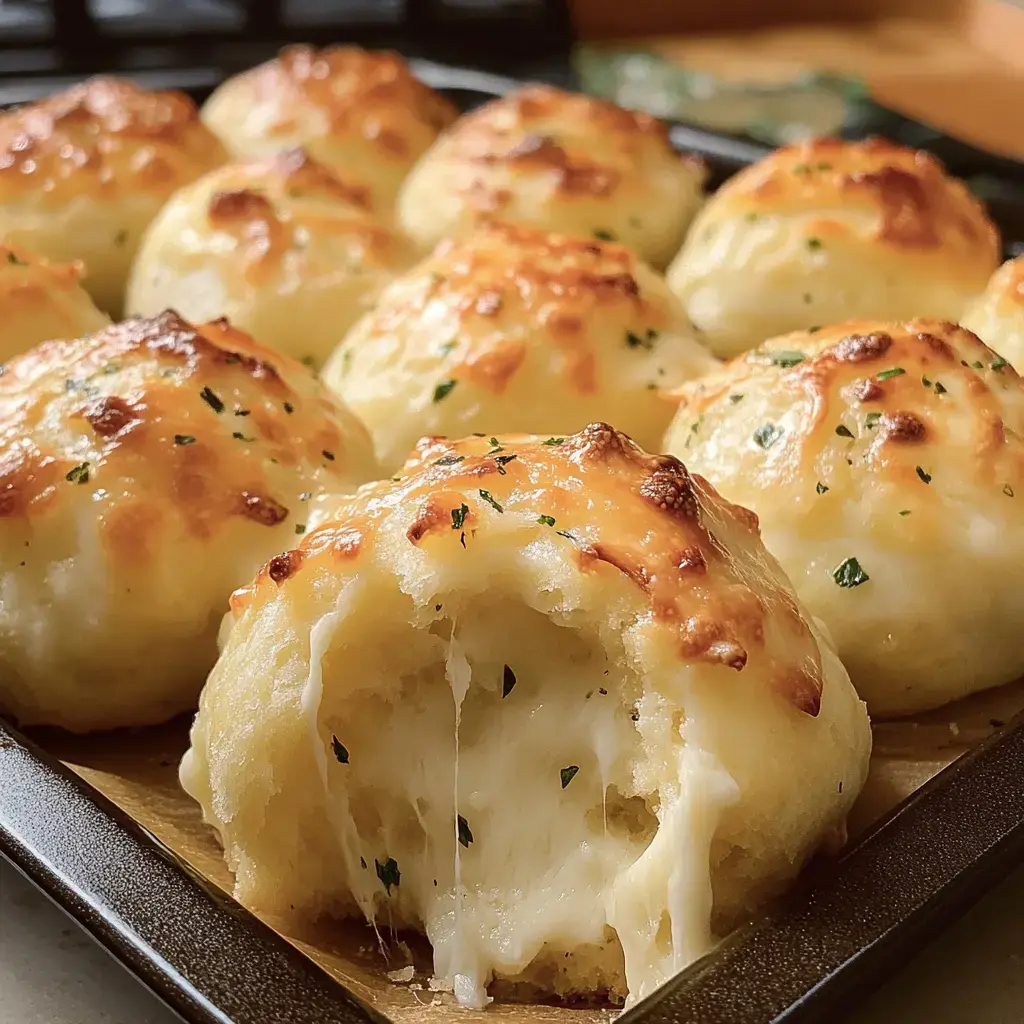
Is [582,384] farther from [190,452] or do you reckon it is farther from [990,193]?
[990,193]

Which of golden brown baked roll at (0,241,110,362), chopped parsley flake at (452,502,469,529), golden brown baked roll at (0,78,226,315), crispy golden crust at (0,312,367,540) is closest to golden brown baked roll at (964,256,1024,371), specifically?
crispy golden crust at (0,312,367,540)

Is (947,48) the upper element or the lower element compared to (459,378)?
lower

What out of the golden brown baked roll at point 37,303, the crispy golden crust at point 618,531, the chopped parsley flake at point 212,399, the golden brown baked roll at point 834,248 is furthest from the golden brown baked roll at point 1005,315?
the golden brown baked roll at point 37,303

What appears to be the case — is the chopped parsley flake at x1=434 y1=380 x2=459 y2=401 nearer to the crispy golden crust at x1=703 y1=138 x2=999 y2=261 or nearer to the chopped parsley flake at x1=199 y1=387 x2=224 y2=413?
the chopped parsley flake at x1=199 y1=387 x2=224 y2=413

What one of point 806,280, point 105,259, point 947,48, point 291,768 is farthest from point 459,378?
point 947,48

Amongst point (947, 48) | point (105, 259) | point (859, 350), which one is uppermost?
point (859, 350)

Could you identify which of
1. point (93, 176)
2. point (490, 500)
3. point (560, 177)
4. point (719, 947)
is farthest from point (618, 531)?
point (93, 176)

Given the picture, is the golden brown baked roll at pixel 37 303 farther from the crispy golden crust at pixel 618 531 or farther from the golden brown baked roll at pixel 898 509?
the golden brown baked roll at pixel 898 509
